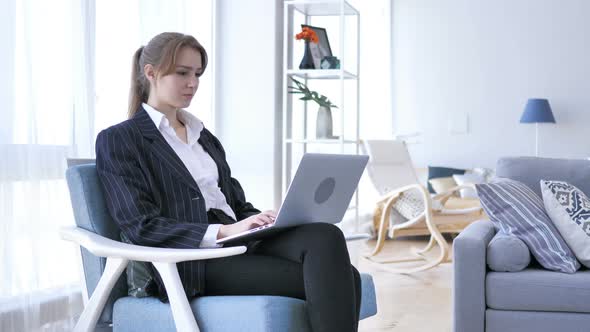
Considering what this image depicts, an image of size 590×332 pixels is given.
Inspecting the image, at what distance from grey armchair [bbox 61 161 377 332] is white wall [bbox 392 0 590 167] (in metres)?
5.57

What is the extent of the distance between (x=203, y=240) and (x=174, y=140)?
399 mm

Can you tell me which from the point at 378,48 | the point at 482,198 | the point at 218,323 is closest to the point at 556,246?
the point at 482,198

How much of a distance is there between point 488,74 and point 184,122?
224 inches

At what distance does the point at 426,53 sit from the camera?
7.87 m

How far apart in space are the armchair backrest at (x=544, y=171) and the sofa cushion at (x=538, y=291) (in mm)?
542

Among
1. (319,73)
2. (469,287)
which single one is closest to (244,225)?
(469,287)

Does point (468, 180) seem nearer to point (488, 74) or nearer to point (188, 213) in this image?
point (488, 74)

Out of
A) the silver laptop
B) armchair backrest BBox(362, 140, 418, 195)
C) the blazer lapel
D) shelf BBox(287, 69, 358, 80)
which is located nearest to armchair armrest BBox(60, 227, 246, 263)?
the silver laptop

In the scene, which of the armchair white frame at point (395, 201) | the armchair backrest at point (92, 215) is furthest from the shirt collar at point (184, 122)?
the armchair white frame at point (395, 201)

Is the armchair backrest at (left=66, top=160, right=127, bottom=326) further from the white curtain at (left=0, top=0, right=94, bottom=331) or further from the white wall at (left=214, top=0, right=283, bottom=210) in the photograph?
the white wall at (left=214, top=0, right=283, bottom=210)

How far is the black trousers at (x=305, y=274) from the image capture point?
1997 mm

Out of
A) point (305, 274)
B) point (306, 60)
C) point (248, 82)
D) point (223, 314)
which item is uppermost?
point (306, 60)

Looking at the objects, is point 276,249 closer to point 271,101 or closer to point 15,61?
point 15,61

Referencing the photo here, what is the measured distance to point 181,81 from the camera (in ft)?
7.74
